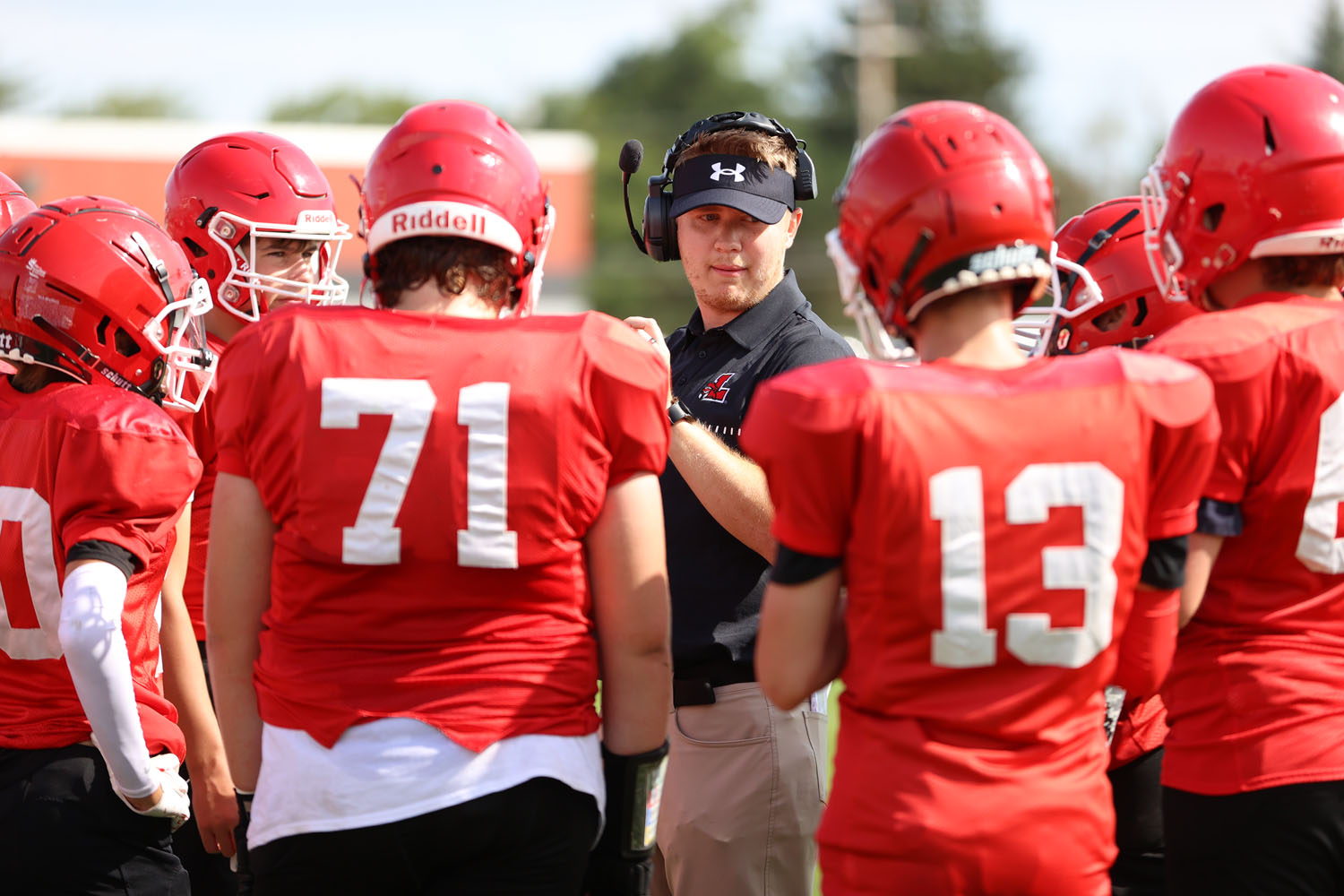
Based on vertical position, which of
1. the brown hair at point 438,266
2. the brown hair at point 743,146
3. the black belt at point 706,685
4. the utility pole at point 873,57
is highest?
the utility pole at point 873,57

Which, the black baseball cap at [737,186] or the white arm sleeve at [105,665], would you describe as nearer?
the white arm sleeve at [105,665]

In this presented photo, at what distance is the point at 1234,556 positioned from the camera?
8.66 ft

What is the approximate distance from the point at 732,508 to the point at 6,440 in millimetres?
1697

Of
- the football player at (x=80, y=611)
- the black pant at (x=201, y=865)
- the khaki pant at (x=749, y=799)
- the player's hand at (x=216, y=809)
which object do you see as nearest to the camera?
the football player at (x=80, y=611)

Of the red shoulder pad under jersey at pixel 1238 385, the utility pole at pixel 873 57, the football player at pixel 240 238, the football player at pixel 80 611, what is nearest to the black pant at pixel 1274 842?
the red shoulder pad under jersey at pixel 1238 385

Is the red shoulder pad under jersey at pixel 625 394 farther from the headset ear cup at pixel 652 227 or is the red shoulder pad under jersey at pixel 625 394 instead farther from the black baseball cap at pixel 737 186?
the headset ear cup at pixel 652 227

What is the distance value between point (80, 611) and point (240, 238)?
170 centimetres

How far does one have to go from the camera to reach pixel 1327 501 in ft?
8.43

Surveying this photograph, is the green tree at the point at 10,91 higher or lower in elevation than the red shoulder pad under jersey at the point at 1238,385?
higher

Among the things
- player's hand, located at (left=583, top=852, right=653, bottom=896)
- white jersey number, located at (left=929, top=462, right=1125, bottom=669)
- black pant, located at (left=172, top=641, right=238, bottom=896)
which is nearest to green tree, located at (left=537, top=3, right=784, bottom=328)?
black pant, located at (left=172, top=641, right=238, bottom=896)

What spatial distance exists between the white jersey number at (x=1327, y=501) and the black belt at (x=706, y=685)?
4.95ft

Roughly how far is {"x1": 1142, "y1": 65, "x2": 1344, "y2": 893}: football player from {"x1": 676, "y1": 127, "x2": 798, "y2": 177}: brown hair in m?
1.48

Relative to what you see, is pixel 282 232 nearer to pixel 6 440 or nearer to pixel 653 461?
pixel 6 440

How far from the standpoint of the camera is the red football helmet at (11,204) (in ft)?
16.0
